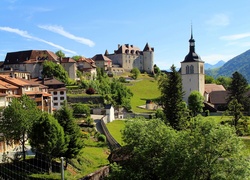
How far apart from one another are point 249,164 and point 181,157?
3.94 m

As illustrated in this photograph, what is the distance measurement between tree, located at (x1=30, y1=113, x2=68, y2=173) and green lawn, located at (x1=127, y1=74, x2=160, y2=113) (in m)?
44.2

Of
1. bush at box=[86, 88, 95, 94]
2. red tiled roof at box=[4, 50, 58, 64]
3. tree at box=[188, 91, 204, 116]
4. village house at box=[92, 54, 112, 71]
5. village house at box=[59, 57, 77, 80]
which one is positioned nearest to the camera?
tree at box=[188, 91, 204, 116]

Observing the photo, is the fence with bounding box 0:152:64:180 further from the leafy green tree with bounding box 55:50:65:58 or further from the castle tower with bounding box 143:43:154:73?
the castle tower with bounding box 143:43:154:73

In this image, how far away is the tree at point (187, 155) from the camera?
18766 mm

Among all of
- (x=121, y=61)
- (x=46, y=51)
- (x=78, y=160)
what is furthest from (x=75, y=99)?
(x=121, y=61)

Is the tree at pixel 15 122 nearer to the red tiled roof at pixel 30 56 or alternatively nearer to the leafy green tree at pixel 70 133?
the leafy green tree at pixel 70 133

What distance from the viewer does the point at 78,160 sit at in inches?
1400

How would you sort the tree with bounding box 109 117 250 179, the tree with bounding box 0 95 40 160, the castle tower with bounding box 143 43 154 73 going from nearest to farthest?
1. the tree with bounding box 109 117 250 179
2. the tree with bounding box 0 95 40 160
3. the castle tower with bounding box 143 43 154 73

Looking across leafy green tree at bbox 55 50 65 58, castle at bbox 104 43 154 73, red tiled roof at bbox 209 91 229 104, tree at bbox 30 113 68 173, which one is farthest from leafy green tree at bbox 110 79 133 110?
castle at bbox 104 43 154 73

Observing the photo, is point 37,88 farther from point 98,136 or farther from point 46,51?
point 46,51

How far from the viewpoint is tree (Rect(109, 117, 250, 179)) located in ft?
61.6

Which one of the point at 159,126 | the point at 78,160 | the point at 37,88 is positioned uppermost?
the point at 37,88

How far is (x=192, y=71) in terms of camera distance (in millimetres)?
82000

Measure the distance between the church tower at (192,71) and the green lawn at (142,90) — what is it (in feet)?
42.3
